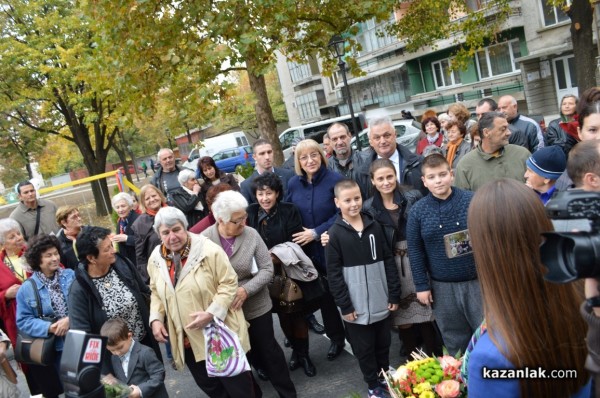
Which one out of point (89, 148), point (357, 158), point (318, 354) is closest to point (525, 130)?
point (357, 158)

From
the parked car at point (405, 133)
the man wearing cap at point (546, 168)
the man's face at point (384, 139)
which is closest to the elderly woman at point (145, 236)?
the man's face at point (384, 139)

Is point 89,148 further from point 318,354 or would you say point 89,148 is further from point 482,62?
point 482,62

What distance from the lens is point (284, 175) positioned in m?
5.54

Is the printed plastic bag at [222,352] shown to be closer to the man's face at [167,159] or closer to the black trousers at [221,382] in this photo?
the black trousers at [221,382]

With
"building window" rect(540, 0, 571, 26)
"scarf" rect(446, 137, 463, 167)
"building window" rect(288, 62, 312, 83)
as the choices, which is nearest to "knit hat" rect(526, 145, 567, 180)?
"scarf" rect(446, 137, 463, 167)

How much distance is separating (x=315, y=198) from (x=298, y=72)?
4243cm

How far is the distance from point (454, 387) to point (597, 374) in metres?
0.96

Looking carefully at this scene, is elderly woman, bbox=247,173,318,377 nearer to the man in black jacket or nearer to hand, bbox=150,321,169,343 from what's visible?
the man in black jacket

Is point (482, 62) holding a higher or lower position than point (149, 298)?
higher

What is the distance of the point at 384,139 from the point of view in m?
4.60

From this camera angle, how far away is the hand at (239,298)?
12.4 feet

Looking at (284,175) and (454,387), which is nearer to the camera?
(454,387)

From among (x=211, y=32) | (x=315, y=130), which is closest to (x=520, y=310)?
(x=211, y=32)

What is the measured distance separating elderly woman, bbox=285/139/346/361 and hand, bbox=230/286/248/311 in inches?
36.5
